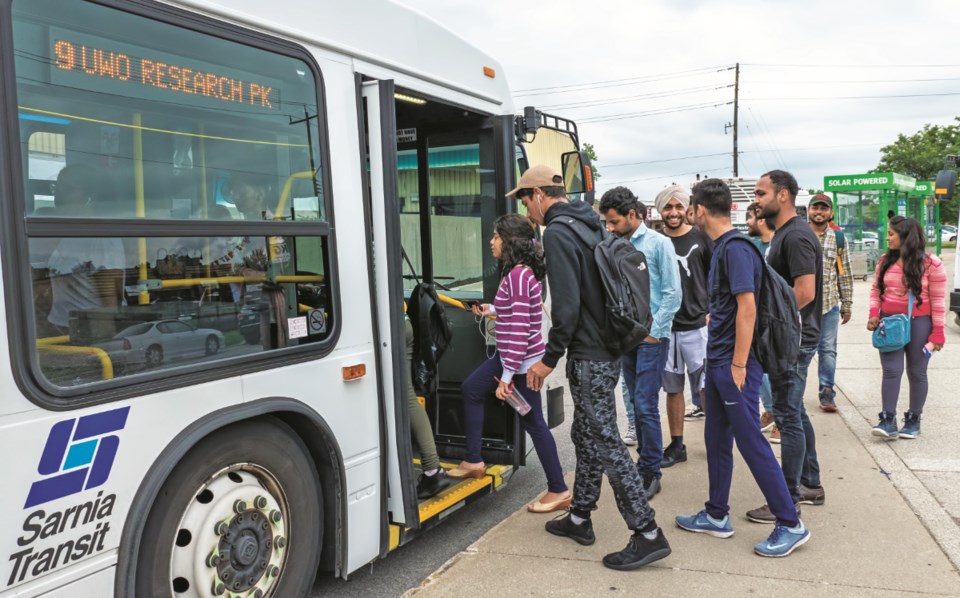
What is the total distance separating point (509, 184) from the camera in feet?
16.1

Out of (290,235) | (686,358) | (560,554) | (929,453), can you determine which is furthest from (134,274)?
(929,453)

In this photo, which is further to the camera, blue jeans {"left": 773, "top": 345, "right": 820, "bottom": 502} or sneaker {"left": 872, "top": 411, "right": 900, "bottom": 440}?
sneaker {"left": 872, "top": 411, "right": 900, "bottom": 440}

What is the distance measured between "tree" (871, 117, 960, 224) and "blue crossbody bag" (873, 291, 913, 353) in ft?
128

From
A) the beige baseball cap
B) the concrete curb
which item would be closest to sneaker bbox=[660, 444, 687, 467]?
the concrete curb

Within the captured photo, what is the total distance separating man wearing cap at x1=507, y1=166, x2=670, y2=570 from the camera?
3746 millimetres

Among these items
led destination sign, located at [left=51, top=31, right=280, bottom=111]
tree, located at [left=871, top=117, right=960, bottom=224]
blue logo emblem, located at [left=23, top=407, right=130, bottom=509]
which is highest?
tree, located at [left=871, top=117, right=960, bottom=224]

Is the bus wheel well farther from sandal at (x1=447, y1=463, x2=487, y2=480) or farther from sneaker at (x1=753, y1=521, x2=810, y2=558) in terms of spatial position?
sneaker at (x1=753, y1=521, x2=810, y2=558)

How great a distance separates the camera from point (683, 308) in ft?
18.2

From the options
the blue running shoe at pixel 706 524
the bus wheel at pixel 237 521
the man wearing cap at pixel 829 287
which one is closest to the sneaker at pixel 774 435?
the man wearing cap at pixel 829 287

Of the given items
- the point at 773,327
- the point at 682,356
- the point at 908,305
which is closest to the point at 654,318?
the point at 682,356

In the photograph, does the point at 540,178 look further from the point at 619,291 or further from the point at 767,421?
the point at 767,421

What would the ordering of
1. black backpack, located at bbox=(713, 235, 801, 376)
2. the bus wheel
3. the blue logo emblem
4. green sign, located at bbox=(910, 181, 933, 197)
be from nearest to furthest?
the blue logo emblem → the bus wheel → black backpack, located at bbox=(713, 235, 801, 376) → green sign, located at bbox=(910, 181, 933, 197)

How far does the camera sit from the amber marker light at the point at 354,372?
11.4 feet

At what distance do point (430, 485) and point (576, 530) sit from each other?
87cm
